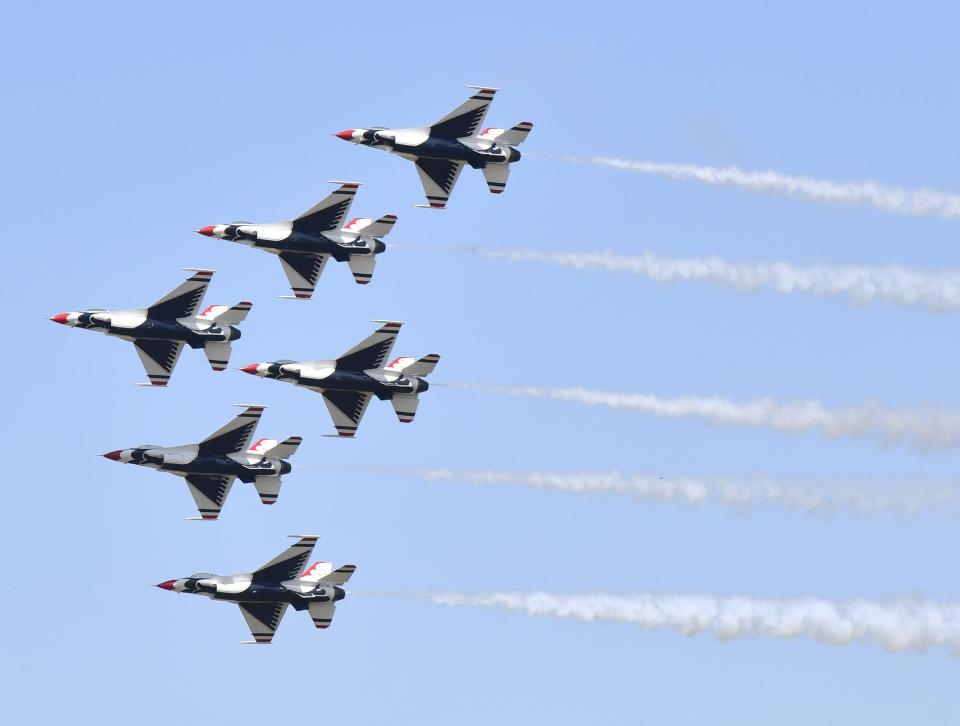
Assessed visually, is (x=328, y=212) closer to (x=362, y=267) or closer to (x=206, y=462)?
(x=362, y=267)

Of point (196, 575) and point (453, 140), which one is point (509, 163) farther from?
point (196, 575)

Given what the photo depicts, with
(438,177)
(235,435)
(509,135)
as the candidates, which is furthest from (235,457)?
(509,135)

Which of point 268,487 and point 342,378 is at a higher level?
point 342,378

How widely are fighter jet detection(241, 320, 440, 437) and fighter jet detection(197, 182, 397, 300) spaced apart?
357 centimetres

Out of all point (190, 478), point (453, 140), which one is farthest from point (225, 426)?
point (453, 140)

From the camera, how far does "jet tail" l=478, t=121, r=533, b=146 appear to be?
431ft

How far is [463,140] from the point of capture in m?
131

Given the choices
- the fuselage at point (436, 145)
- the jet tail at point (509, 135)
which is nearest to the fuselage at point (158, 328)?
the fuselage at point (436, 145)

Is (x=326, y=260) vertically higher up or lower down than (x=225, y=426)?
higher up

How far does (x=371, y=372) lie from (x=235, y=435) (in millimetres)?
7471

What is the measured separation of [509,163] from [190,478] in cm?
2252

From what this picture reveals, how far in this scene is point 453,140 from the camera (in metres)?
131

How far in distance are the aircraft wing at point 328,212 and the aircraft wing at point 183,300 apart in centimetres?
539

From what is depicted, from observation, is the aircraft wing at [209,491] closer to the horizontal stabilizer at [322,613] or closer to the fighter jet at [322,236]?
the horizontal stabilizer at [322,613]
